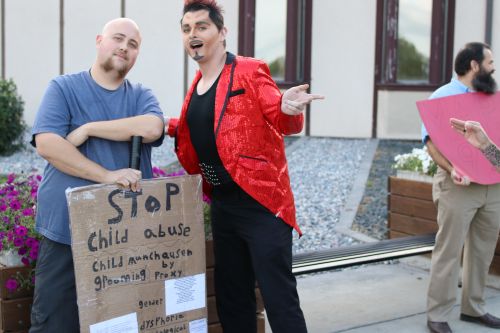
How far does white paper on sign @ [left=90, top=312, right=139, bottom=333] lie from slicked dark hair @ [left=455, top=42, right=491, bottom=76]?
263 cm

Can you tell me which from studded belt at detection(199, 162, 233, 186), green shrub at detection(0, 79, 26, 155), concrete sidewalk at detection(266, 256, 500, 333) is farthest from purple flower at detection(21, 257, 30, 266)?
green shrub at detection(0, 79, 26, 155)

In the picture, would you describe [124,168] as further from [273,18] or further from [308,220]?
[273,18]

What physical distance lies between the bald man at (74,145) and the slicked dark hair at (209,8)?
0.30 m

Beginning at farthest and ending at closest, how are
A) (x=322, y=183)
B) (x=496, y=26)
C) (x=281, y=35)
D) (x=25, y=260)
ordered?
(x=281, y=35), (x=496, y=26), (x=322, y=183), (x=25, y=260)

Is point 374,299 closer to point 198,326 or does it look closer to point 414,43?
point 198,326

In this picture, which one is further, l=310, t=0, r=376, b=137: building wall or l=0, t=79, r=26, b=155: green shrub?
l=310, t=0, r=376, b=137: building wall

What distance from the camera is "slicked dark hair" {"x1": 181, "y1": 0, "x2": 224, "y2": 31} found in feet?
11.1

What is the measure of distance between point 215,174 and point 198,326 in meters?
0.70

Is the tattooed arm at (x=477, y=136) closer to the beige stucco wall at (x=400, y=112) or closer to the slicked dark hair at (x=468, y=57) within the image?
the slicked dark hair at (x=468, y=57)

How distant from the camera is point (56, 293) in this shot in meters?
3.08

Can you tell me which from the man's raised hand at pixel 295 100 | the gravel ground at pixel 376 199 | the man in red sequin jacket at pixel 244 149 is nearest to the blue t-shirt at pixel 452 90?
the man in red sequin jacket at pixel 244 149

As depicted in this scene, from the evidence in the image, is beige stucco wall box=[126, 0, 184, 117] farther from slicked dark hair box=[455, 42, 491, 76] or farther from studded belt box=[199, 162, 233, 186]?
studded belt box=[199, 162, 233, 186]

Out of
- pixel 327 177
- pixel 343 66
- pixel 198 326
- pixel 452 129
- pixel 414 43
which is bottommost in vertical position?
pixel 198 326

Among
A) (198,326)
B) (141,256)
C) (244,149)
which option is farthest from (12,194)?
(244,149)
